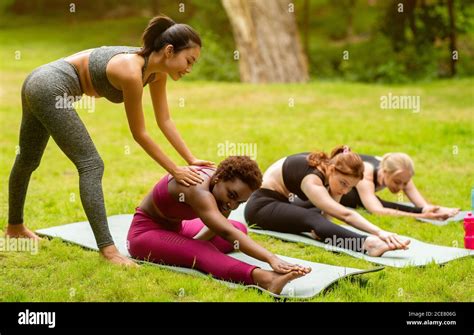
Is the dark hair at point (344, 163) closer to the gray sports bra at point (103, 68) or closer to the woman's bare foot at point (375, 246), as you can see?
the woman's bare foot at point (375, 246)

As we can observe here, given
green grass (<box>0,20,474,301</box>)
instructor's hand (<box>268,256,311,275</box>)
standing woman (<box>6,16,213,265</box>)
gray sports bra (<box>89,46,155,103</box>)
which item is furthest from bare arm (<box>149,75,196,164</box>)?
instructor's hand (<box>268,256,311,275</box>)

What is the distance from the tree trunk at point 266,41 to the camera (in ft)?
48.4

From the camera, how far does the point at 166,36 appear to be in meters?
4.63

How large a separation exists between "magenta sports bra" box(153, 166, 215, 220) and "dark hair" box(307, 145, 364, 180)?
1.10 meters

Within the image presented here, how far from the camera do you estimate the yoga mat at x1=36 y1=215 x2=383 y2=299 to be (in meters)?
4.32

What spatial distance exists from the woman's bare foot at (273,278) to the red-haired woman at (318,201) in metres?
1.11

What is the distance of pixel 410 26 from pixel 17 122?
9.49 meters

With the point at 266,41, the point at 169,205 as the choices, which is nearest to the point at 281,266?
the point at 169,205

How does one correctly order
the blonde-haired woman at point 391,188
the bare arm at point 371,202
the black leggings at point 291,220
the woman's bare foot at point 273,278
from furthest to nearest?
the bare arm at point 371,202 → the blonde-haired woman at point 391,188 → the black leggings at point 291,220 → the woman's bare foot at point 273,278

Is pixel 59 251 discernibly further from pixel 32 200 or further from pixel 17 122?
pixel 17 122

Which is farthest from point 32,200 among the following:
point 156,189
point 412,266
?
point 412,266

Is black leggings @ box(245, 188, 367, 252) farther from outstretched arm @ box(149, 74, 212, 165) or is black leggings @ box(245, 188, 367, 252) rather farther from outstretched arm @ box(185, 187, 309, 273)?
outstretched arm @ box(185, 187, 309, 273)

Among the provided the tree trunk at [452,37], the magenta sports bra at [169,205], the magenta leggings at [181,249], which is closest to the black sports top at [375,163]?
the magenta leggings at [181,249]

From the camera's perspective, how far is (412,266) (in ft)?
16.2
